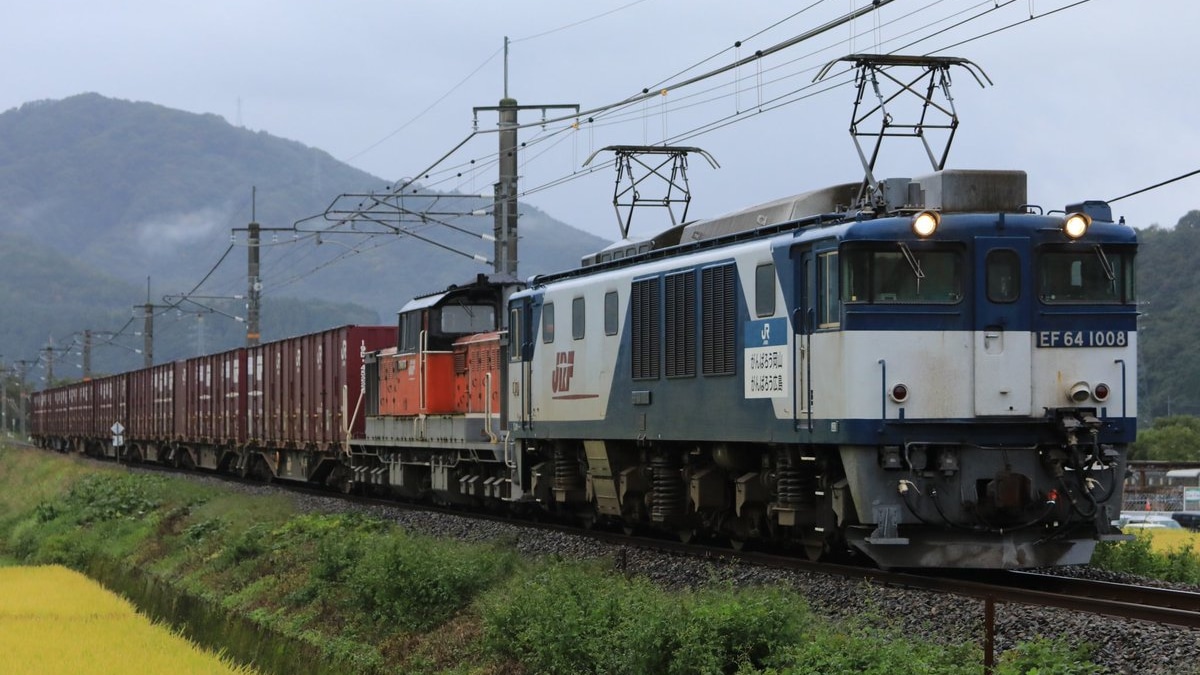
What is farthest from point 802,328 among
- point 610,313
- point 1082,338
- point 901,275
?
point 610,313

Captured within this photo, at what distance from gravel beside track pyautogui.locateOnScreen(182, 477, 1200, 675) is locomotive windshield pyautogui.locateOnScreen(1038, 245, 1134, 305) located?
3000mm

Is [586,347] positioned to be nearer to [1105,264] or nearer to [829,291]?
[829,291]

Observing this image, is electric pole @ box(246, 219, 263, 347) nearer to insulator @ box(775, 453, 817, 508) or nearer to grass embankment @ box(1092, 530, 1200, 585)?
insulator @ box(775, 453, 817, 508)

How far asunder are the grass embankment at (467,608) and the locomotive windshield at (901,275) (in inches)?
126

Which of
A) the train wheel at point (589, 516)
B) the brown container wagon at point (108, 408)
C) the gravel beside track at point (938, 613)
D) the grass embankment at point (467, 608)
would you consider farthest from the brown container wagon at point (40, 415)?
the gravel beside track at point (938, 613)

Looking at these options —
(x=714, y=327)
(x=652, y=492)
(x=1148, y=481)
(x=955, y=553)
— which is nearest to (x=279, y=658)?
(x=652, y=492)

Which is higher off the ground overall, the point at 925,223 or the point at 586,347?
the point at 925,223

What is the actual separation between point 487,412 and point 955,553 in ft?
42.4

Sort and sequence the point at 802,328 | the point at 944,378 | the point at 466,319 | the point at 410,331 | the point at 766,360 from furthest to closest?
1. the point at 410,331
2. the point at 466,319
3. the point at 766,360
4. the point at 802,328
5. the point at 944,378

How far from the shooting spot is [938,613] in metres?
12.8

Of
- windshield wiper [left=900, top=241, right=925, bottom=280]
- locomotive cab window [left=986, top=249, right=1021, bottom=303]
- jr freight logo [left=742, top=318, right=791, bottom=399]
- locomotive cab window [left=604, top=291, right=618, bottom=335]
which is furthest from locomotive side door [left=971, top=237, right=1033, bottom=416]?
locomotive cab window [left=604, top=291, right=618, bottom=335]

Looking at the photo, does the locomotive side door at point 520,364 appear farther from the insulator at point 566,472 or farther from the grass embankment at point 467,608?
the grass embankment at point 467,608

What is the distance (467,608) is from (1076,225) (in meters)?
7.62

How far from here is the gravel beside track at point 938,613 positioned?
35.3ft
